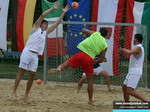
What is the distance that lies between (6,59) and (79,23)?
438 cm

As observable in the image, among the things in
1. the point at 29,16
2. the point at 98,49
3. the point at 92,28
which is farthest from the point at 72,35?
the point at 98,49

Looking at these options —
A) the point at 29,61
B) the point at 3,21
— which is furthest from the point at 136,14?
the point at 29,61

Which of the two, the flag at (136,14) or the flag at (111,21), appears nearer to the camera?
the flag at (136,14)

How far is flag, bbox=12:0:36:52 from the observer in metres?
13.3

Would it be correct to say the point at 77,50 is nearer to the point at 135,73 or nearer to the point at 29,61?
the point at 29,61

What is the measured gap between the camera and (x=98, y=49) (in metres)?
8.25

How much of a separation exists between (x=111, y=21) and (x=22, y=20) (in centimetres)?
306

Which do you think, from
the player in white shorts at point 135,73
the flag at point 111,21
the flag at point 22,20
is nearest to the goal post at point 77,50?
the flag at point 111,21

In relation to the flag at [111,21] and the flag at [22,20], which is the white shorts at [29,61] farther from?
the flag at [22,20]

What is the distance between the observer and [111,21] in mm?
12797

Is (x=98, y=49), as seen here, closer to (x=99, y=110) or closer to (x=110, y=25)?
(x=99, y=110)

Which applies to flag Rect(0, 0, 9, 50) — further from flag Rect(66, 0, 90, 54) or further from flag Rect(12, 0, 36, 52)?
flag Rect(66, 0, 90, 54)

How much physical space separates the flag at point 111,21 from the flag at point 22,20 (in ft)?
7.21

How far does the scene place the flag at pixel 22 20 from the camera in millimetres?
13281
